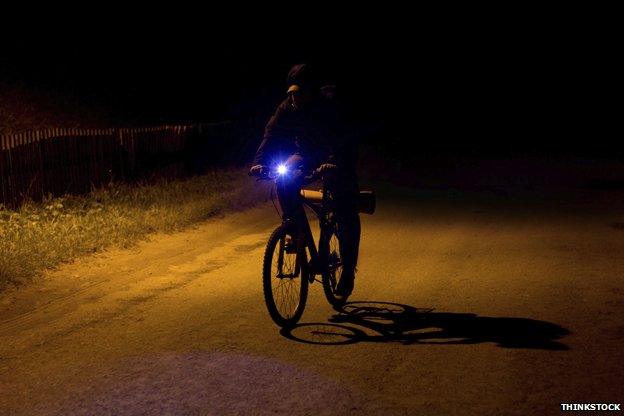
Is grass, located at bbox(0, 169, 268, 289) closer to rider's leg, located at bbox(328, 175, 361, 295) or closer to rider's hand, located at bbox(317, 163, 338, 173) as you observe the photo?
rider's leg, located at bbox(328, 175, 361, 295)

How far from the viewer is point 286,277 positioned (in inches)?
244

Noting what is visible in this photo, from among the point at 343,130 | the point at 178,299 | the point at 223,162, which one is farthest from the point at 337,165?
the point at 223,162

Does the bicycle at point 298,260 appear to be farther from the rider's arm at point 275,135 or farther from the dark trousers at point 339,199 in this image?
the rider's arm at point 275,135

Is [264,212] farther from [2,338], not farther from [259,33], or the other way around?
[259,33]

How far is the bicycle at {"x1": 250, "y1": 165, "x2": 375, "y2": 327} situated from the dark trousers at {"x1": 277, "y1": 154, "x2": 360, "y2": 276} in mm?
51

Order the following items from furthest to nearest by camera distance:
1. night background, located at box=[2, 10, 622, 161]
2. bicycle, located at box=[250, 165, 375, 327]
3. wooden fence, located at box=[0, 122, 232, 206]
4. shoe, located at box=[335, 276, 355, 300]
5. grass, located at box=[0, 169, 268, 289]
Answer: night background, located at box=[2, 10, 622, 161]
wooden fence, located at box=[0, 122, 232, 206]
grass, located at box=[0, 169, 268, 289]
shoe, located at box=[335, 276, 355, 300]
bicycle, located at box=[250, 165, 375, 327]

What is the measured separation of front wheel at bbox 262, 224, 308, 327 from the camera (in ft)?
19.7

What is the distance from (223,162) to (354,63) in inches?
689

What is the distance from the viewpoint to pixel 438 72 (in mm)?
37062

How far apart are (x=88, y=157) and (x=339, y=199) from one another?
8667 millimetres

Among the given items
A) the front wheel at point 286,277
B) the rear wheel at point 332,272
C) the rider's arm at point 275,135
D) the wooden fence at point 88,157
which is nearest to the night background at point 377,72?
the wooden fence at point 88,157

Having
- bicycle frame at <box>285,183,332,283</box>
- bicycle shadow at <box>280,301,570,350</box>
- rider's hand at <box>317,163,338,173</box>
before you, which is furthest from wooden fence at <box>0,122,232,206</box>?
bicycle shadow at <box>280,301,570,350</box>

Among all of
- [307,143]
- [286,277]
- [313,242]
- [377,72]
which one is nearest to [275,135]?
[307,143]

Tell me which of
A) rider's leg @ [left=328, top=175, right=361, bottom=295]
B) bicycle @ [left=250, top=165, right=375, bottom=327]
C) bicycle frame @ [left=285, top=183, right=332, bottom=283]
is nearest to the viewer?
bicycle @ [left=250, top=165, right=375, bottom=327]
